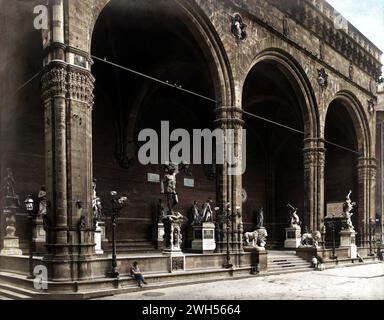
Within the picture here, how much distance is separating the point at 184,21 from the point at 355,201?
1755 cm

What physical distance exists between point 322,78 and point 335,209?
378 inches

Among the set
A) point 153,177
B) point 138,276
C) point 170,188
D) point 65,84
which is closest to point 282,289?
point 138,276

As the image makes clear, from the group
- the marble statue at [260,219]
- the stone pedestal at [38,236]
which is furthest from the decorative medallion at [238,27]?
the marble statue at [260,219]

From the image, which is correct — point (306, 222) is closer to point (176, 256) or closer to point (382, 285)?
point (382, 285)

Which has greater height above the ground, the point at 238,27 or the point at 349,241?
the point at 238,27

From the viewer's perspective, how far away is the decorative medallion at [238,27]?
18.8 metres

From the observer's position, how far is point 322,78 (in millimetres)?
24562

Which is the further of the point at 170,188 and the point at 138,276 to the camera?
the point at 170,188

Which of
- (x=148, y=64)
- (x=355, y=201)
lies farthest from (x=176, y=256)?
(x=355, y=201)

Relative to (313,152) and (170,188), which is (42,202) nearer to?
(170,188)

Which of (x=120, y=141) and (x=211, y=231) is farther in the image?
(x=120, y=141)

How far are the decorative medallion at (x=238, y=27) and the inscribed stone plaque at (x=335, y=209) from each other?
14.9 m

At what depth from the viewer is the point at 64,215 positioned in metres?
12.6

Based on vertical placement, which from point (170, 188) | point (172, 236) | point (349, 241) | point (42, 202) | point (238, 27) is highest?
point (238, 27)
